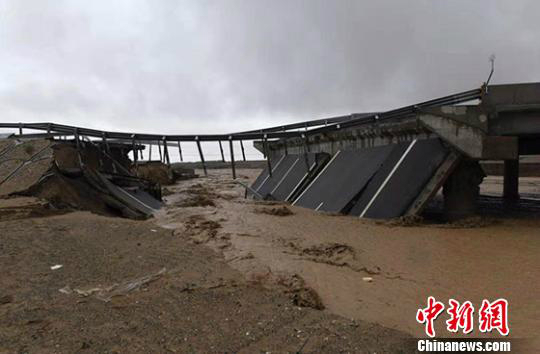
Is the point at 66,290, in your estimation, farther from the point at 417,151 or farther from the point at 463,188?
the point at 463,188

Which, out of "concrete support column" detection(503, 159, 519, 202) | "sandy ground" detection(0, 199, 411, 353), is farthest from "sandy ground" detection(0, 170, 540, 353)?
"concrete support column" detection(503, 159, 519, 202)

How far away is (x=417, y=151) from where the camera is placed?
36.4ft

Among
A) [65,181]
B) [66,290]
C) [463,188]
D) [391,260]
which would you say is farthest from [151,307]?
[463,188]

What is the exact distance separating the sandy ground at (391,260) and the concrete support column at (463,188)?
66 centimetres

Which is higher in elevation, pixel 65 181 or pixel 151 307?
pixel 65 181

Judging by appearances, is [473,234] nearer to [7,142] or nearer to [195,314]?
[195,314]

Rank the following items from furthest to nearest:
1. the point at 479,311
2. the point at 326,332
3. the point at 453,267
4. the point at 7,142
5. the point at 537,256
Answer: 1. the point at 7,142
2. the point at 537,256
3. the point at 453,267
4. the point at 479,311
5. the point at 326,332

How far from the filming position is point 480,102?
978 cm

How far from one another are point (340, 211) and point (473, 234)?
406cm

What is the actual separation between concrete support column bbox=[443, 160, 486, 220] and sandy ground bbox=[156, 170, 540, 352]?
66cm

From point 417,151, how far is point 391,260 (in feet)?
17.1

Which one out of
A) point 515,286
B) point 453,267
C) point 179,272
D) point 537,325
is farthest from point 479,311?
point 179,272

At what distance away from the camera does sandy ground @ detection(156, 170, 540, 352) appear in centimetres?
474

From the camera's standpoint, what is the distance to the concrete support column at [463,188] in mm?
10586
